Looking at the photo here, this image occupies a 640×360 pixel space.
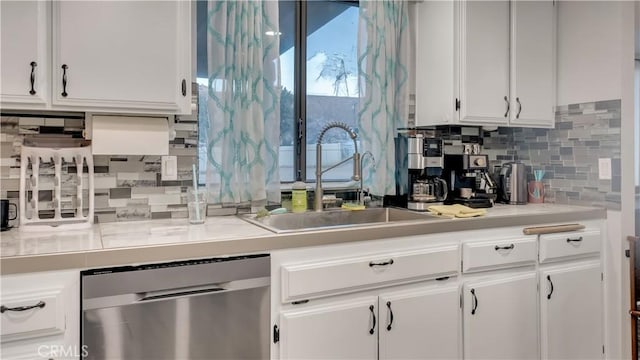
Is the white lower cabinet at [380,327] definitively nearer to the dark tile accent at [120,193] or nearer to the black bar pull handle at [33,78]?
the dark tile accent at [120,193]

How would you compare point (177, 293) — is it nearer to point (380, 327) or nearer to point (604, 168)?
point (380, 327)

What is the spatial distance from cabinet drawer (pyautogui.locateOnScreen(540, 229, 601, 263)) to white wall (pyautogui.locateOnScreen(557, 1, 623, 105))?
2.65ft

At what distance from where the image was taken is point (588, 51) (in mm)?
2648

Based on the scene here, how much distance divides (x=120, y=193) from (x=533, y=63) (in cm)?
245

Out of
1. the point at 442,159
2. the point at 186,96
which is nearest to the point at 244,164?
the point at 186,96

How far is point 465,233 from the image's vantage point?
2102 millimetres

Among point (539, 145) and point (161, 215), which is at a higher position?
point (539, 145)

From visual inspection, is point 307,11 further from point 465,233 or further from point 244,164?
point 465,233

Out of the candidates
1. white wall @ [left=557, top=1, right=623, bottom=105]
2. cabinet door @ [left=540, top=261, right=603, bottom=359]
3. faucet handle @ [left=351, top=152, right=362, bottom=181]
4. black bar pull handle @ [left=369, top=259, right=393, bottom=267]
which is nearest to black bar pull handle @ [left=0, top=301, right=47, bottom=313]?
black bar pull handle @ [left=369, top=259, right=393, bottom=267]

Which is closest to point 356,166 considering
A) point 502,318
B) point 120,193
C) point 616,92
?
point 502,318

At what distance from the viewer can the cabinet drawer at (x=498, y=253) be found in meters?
2.09

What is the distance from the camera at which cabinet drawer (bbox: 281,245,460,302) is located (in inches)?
66.9

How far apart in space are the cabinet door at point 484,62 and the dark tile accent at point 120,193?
181 centimetres
